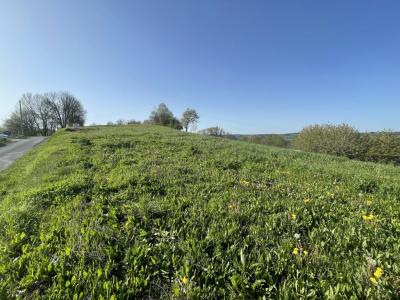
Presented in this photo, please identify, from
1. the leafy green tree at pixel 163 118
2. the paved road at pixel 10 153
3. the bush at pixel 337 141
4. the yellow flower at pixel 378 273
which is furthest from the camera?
the leafy green tree at pixel 163 118

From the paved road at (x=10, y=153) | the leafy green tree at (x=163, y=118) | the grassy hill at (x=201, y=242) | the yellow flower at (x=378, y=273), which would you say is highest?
the leafy green tree at (x=163, y=118)

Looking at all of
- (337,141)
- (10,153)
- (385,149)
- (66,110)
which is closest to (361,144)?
(337,141)

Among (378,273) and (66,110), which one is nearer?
(378,273)

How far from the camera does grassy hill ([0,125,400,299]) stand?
2.16m

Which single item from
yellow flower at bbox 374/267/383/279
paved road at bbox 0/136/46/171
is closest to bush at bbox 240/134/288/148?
paved road at bbox 0/136/46/171

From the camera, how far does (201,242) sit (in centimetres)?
283

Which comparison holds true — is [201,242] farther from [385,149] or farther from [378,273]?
[385,149]

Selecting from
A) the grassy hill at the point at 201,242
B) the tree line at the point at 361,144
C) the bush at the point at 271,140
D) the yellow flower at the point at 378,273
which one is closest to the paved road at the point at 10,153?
the grassy hill at the point at 201,242

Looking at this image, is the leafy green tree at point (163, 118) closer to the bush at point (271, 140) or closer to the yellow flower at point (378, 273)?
the bush at point (271, 140)

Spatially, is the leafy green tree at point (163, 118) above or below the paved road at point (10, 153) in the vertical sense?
above

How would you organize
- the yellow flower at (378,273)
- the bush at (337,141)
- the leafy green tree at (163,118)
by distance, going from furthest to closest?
the leafy green tree at (163,118)
the bush at (337,141)
the yellow flower at (378,273)

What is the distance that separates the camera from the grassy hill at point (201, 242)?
7.09 ft

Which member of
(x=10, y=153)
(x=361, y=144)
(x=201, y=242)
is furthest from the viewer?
(x=361, y=144)

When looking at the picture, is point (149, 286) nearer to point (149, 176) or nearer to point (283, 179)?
point (149, 176)
